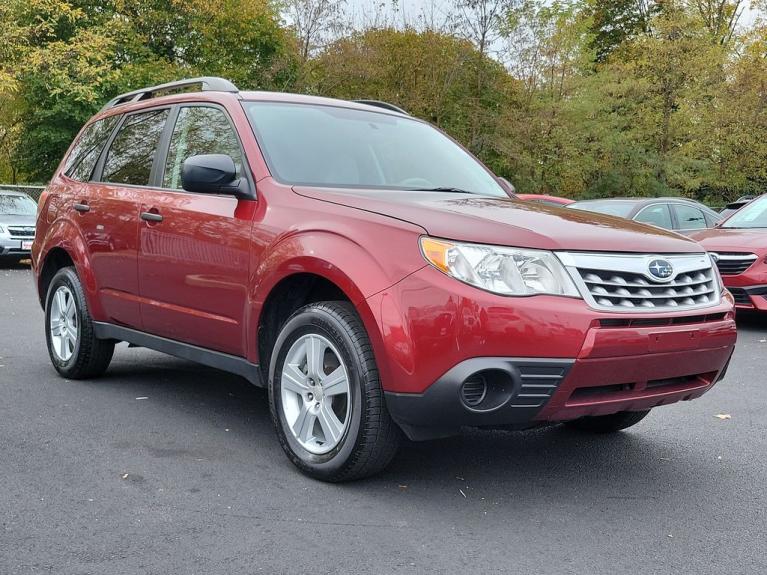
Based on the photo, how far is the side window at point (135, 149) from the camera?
5348mm

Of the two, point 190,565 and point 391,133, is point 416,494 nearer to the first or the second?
point 190,565

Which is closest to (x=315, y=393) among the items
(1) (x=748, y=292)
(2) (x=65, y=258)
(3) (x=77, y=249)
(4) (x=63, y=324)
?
(3) (x=77, y=249)

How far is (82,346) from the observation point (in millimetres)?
5844

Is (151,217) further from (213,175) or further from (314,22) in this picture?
(314,22)

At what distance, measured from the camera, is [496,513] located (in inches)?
141

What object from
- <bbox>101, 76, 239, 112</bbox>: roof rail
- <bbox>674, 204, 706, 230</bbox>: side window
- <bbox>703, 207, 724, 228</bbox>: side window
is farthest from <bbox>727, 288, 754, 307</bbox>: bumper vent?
<bbox>101, 76, 239, 112</bbox>: roof rail

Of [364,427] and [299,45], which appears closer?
[364,427]

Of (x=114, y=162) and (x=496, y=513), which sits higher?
(x=114, y=162)

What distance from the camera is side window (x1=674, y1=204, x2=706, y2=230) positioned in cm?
1250

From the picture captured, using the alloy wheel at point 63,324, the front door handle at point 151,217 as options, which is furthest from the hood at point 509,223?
the alloy wheel at point 63,324

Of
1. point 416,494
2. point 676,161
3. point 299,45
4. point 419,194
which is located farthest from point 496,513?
point 299,45

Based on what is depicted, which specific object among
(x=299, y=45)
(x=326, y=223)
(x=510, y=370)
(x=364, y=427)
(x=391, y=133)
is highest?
(x=299, y=45)

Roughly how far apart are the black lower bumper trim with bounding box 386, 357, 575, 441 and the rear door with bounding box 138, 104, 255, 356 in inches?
49.0

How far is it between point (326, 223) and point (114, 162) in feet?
8.19
